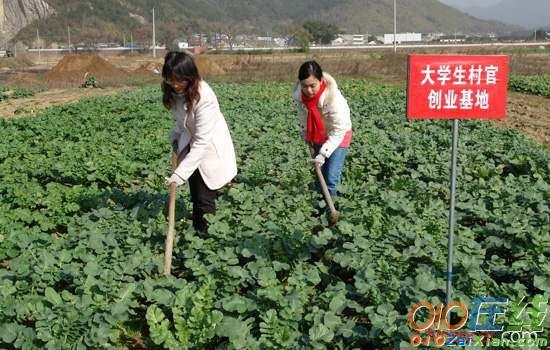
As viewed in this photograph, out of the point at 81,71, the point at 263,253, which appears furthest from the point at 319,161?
the point at 81,71

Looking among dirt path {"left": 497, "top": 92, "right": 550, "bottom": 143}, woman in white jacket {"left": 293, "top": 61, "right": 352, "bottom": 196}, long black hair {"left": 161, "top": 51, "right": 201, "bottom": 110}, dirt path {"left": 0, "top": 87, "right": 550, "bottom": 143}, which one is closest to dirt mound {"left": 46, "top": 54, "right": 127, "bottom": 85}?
dirt path {"left": 0, "top": 87, "right": 550, "bottom": 143}

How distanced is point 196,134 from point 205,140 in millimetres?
86

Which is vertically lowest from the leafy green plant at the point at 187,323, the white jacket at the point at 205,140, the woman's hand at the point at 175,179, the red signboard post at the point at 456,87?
the leafy green plant at the point at 187,323

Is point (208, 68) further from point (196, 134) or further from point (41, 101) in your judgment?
point (196, 134)

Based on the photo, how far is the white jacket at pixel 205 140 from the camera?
14.2ft

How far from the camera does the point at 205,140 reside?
439 cm

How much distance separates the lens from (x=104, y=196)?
6.11 m

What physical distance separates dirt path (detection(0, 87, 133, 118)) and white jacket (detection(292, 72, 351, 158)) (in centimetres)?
1252

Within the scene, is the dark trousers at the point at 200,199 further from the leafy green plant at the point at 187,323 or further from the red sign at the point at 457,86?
the red sign at the point at 457,86

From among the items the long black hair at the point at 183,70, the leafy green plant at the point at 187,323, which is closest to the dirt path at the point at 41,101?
the long black hair at the point at 183,70

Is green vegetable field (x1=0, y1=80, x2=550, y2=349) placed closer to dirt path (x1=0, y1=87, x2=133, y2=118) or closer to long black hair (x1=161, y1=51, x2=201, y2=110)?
long black hair (x1=161, y1=51, x2=201, y2=110)

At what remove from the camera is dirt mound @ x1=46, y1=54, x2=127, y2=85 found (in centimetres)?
2903

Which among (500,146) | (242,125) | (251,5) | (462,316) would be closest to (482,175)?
(500,146)

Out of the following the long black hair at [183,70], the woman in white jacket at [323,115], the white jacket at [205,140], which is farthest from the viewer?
the woman in white jacket at [323,115]
